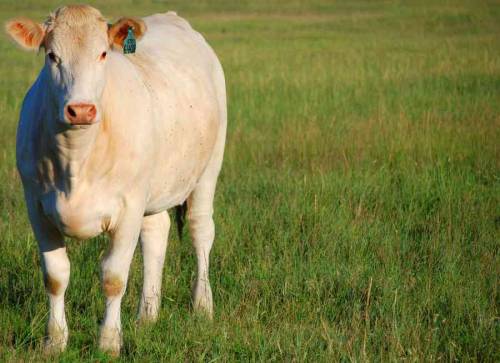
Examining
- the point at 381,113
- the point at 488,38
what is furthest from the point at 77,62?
the point at 488,38

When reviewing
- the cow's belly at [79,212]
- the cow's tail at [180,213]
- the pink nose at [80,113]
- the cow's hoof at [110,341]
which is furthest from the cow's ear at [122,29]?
the cow's tail at [180,213]

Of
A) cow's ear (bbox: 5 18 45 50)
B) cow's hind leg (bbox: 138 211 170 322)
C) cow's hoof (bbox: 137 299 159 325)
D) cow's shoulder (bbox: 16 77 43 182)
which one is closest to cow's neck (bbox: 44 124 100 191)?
cow's shoulder (bbox: 16 77 43 182)

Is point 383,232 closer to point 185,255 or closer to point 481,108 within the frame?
point 185,255

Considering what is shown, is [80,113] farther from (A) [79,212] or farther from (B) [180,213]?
(B) [180,213]

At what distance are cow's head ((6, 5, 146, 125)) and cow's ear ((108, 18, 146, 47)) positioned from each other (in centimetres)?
9

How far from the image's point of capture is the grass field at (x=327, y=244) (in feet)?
14.9

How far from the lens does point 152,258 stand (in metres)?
5.46

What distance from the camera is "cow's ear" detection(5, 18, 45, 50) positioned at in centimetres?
418

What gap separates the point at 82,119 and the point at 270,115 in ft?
25.7

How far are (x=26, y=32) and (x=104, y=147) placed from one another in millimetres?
679

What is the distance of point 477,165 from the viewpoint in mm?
8453

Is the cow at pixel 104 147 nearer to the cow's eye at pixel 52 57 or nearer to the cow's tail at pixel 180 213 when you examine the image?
the cow's eye at pixel 52 57

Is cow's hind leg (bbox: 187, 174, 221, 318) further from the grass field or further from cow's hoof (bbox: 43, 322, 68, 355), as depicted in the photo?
cow's hoof (bbox: 43, 322, 68, 355)

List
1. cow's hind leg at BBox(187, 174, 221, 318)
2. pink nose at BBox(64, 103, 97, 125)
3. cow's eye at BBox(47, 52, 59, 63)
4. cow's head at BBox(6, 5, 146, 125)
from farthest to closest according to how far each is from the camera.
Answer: cow's hind leg at BBox(187, 174, 221, 318), cow's eye at BBox(47, 52, 59, 63), cow's head at BBox(6, 5, 146, 125), pink nose at BBox(64, 103, 97, 125)
